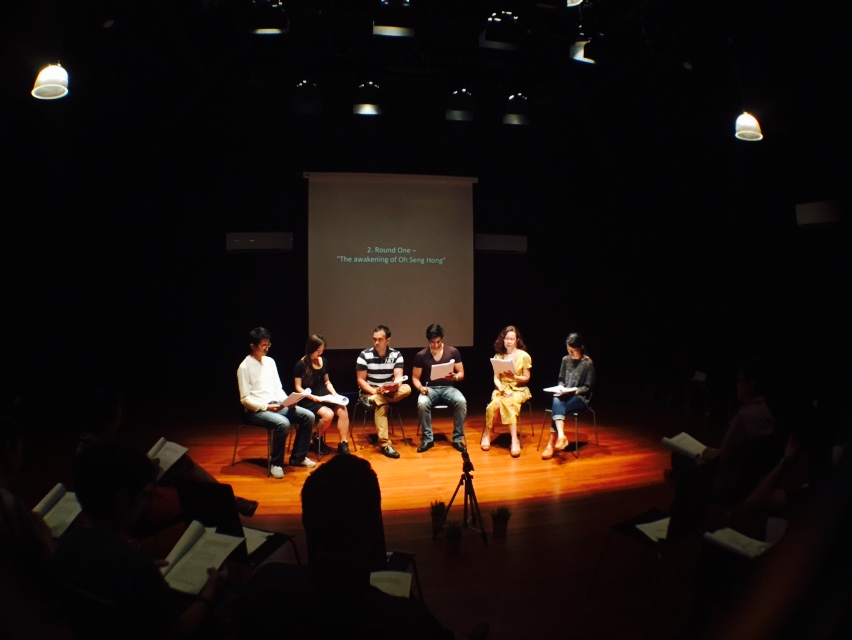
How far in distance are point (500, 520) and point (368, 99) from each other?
457cm

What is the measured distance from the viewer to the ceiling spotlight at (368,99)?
6359 mm

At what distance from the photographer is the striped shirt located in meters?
6.27

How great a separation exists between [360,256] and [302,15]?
2.98 meters

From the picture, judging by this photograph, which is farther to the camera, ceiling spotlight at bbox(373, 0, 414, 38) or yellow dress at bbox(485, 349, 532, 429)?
yellow dress at bbox(485, 349, 532, 429)

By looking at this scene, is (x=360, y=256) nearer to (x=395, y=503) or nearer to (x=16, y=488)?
(x=395, y=503)

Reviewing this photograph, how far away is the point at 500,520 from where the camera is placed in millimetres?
4113

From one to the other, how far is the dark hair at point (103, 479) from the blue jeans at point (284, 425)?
3.61 metres

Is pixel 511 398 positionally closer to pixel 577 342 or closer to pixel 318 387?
pixel 577 342

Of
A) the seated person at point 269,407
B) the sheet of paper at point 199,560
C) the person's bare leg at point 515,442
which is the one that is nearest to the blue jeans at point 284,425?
the seated person at point 269,407

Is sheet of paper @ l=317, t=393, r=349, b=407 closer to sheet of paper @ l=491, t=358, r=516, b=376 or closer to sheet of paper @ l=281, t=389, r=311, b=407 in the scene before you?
sheet of paper @ l=281, t=389, r=311, b=407

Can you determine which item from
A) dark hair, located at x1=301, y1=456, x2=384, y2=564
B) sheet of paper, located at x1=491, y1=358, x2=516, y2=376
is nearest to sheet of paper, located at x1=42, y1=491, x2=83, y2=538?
dark hair, located at x1=301, y1=456, x2=384, y2=564

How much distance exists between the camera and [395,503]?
15.8 ft

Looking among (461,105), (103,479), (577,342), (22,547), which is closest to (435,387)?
(577,342)

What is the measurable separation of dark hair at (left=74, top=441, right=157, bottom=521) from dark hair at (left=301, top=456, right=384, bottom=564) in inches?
30.2
